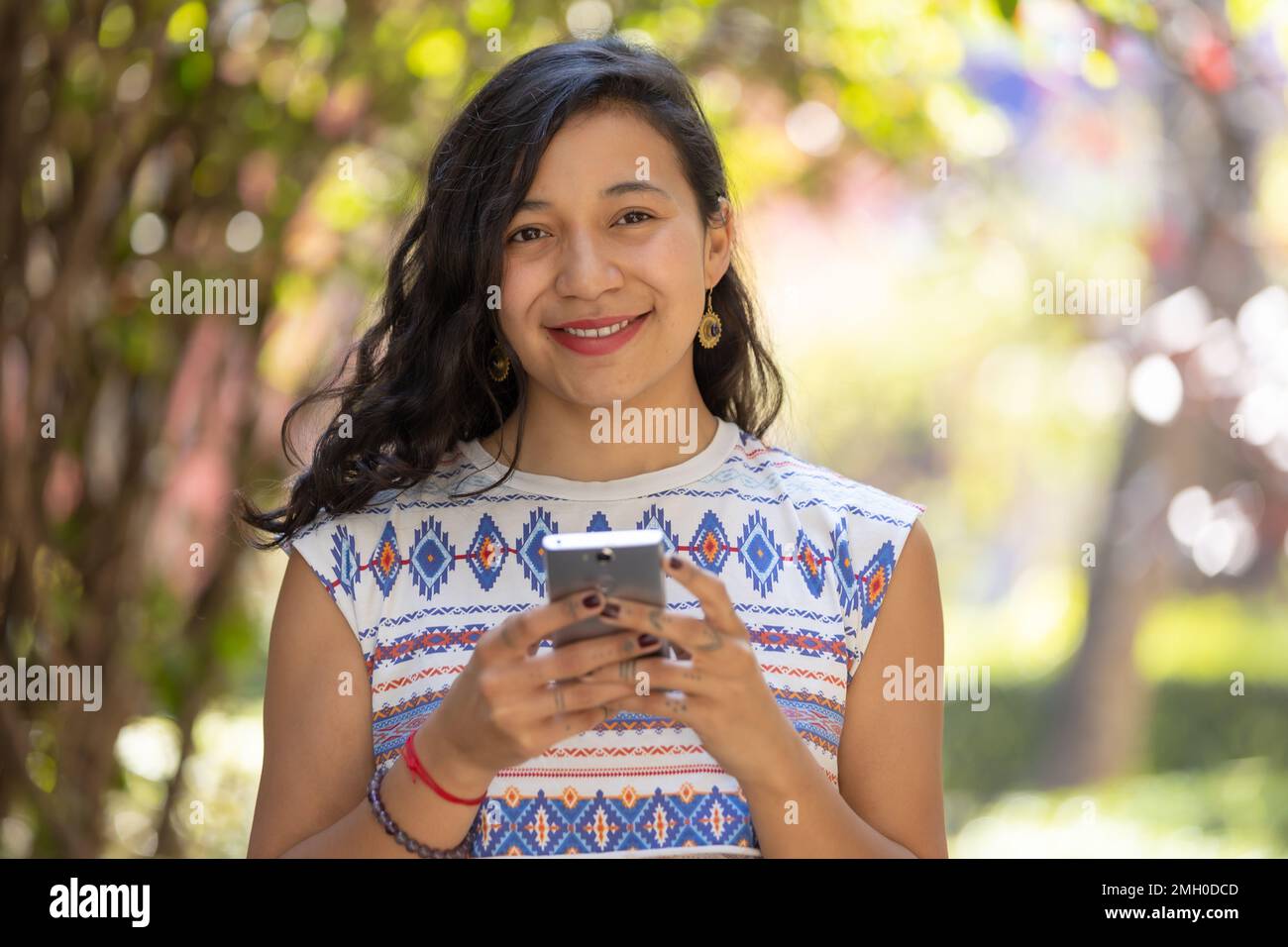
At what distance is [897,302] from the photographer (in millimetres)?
7449

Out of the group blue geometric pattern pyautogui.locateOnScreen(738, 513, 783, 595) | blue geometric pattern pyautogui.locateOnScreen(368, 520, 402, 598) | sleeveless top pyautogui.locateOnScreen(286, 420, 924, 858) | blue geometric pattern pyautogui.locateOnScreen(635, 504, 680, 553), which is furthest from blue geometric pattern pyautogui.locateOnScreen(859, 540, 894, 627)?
blue geometric pattern pyautogui.locateOnScreen(368, 520, 402, 598)

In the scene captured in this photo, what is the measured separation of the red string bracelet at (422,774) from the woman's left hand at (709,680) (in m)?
0.21

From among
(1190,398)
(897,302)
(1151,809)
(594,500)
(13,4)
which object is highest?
(897,302)

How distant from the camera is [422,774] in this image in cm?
166

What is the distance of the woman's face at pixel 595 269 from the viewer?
1850 millimetres

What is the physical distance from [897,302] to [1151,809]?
108 inches

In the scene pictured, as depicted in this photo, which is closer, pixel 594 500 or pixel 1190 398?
pixel 594 500

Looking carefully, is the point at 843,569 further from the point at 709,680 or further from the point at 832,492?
the point at 709,680

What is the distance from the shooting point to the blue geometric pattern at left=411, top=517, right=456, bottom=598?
190cm

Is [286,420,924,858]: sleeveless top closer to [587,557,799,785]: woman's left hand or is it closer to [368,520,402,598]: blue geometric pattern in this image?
[368,520,402,598]: blue geometric pattern

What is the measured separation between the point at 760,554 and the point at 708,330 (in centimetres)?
39
